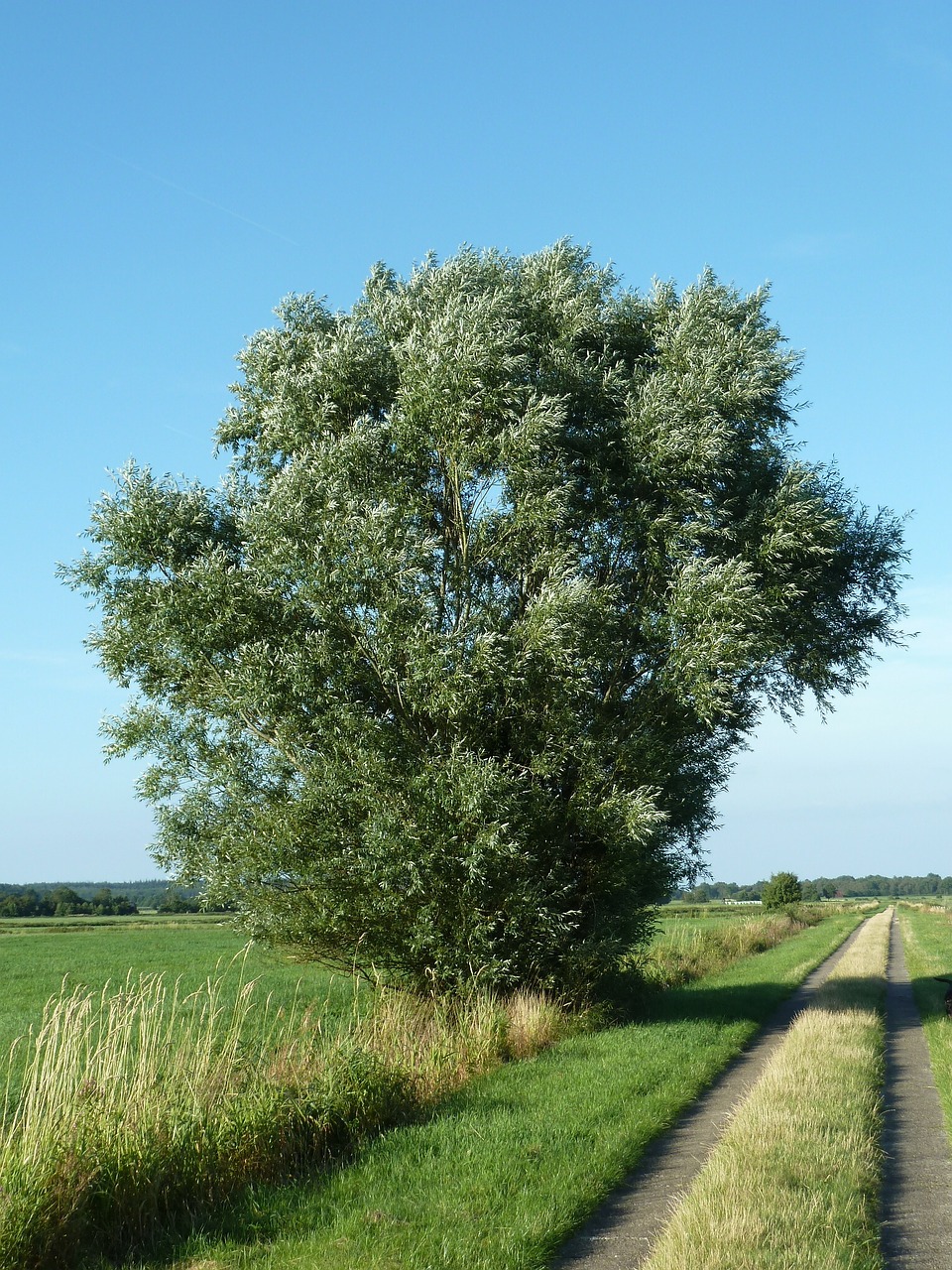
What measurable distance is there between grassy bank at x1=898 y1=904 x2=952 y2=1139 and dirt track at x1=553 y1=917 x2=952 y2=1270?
0.20 metres

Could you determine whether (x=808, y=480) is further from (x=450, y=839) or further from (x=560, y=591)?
(x=450, y=839)

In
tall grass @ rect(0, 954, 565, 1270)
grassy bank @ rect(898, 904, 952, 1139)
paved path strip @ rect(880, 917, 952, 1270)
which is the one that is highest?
tall grass @ rect(0, 954, 565, 1270)

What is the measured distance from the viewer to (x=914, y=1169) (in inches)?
399

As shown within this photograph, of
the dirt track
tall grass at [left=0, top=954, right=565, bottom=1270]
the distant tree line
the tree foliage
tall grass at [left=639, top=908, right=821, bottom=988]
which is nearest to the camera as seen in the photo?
tall grass at [left=0, top=954, right=565, bottom=1270]

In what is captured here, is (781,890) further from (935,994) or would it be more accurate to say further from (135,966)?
(935,994)

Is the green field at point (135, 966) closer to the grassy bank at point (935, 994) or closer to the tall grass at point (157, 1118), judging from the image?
the tall grass at point (157, 1118)

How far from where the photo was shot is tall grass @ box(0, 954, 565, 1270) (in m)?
7.40

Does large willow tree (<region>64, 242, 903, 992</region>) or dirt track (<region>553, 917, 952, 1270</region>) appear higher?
large willow tree (<region>64, 242, 903, 992</region>)

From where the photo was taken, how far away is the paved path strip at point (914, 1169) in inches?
309

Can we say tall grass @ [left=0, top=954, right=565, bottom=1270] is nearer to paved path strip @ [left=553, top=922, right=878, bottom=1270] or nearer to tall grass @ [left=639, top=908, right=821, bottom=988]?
paved path strip @ [left=553, top=922, right=878, bottom=1270]

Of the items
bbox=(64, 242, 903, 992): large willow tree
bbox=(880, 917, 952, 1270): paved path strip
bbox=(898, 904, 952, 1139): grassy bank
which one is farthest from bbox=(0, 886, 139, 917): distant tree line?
bbox=(880, 917, 952, 1270): paved path strip

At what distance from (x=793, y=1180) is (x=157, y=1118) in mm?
5483

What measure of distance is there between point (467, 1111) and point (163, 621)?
9291 mm

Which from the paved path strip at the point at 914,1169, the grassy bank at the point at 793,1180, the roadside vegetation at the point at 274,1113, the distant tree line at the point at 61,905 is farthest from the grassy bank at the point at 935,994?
the distant tree line at the point at 61,905
